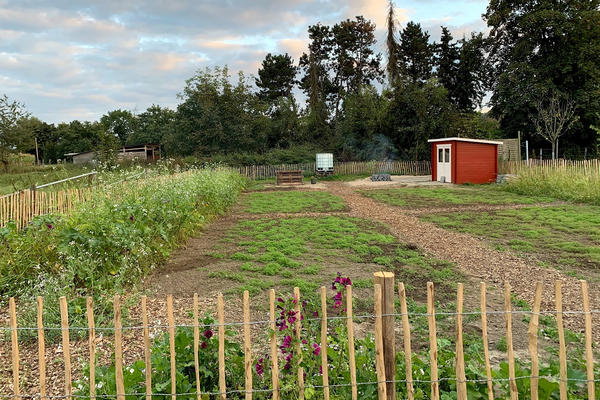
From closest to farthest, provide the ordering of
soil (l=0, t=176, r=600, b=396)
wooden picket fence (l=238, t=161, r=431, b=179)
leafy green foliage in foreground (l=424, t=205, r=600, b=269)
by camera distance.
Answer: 1. soil (l=0, t=176, r=600, b=396)
2. leafy green foliage in foreground (l=424, t=205, r=600, b=269)
3. wooden picket fence (l=238, t=161, r=431, b=179)

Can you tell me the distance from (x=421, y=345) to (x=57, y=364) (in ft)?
9.25

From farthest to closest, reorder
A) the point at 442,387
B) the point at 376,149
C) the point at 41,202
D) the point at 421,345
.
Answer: the point at 376,149
the point at 41,202
the point at 421,345
the point at 442,387

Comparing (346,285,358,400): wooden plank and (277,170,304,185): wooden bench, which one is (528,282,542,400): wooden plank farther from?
(277,170,304,185): wooden bench

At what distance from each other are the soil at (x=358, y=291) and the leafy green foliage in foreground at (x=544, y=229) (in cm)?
55

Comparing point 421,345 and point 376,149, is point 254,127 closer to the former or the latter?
point 376,149

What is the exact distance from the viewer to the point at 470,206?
13039mm

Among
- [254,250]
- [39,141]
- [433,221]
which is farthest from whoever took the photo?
[39,141]

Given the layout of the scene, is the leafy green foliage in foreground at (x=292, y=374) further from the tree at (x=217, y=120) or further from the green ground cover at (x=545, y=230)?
the tree at (x=217, y=120)

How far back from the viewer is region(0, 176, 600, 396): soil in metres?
3.35

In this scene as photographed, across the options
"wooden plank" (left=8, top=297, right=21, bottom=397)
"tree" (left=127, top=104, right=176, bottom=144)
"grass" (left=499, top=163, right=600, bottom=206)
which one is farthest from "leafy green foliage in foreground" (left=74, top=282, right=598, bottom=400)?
"tree" (left=127, top=104, right=176, bottom=144)

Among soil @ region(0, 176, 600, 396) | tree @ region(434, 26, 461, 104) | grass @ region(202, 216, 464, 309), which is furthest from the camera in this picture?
tree @ region(434, 26, 461, 104)

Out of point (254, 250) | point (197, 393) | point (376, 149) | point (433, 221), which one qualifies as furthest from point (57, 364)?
point (376, 149)

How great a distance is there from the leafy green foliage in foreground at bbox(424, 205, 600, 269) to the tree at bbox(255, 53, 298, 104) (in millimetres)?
35915

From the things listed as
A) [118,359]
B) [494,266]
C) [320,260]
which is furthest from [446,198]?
[118,359]
